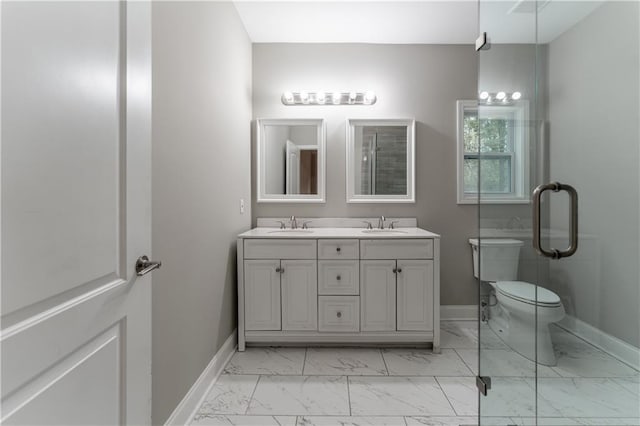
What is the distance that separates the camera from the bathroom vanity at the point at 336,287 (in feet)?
7.64

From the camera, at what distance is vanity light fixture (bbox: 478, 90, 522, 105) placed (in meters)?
1.35

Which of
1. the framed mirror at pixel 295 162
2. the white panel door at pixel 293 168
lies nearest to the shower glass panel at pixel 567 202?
the framed mirror at pixel 295 162

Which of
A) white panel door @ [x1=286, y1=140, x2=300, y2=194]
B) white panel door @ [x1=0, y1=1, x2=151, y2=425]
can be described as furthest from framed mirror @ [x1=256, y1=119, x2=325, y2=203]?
white panel door @ [x1=0, y1=1, x2=151, y2=425]

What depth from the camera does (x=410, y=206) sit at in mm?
2895

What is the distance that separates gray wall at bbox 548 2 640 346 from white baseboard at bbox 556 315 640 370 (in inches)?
1.0

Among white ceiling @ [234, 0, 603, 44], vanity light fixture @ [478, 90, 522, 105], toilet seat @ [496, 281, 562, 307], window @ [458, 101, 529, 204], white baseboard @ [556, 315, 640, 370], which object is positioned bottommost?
white baseboard @ [556, 315, 640, 370]

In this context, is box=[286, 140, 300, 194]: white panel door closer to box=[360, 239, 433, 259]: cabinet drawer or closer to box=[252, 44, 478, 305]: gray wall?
box=[252, 44, 478, 305]: gray wall

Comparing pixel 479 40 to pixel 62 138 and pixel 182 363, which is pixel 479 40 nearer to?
pixel 62 138

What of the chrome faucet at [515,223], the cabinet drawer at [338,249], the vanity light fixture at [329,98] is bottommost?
the cabinet drawer at [338,249]

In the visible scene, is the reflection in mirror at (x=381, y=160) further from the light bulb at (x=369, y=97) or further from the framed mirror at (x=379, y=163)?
the light bulb at (x=369, y=97)

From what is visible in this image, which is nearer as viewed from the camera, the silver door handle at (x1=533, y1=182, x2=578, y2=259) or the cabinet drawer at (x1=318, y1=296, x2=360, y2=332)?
the silver door handle at (x1=533, y1=182, x2=578, y2=259)

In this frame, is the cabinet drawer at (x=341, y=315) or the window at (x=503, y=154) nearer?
the window at (x=503, y=154)

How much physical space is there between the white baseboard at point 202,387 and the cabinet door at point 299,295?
417 millimetres

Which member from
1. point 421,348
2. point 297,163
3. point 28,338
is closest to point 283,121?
point 297,163
